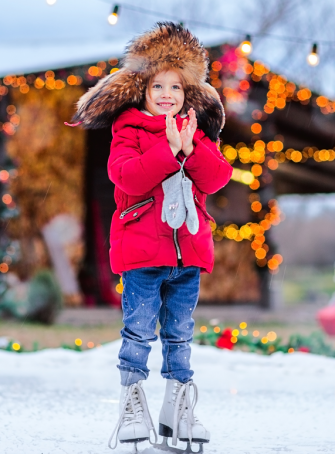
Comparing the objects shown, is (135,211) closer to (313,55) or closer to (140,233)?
(140,233)

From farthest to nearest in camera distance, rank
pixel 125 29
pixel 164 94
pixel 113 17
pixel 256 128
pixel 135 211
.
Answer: pixel 125 29 < pixel 256 128 < pixel 113 17 < pixel 164 94 < pixel 135 211

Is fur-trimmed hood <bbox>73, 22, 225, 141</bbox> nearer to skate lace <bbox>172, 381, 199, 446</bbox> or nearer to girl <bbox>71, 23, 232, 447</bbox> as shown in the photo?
girl <bbox>71, 23, 232, 447</bbox>

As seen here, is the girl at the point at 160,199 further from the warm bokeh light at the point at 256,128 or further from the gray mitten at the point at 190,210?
the warm bokeh light at the point at 256,128

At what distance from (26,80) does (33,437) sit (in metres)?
5.45

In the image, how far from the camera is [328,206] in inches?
1030

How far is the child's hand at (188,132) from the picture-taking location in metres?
2.03

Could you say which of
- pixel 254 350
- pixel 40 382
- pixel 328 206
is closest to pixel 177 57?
pixel 40 382

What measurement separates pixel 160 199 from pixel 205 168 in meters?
0.20

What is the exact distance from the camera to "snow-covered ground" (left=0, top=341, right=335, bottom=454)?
2.18 m

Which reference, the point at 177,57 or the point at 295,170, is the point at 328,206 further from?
the point at 177,57

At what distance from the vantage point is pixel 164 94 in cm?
222

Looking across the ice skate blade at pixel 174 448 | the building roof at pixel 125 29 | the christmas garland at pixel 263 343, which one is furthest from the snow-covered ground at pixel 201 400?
the building roof at pixel 125 29

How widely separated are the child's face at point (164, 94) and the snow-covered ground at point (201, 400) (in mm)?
1269

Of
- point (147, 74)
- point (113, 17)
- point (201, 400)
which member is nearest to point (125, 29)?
point (113, 17)
